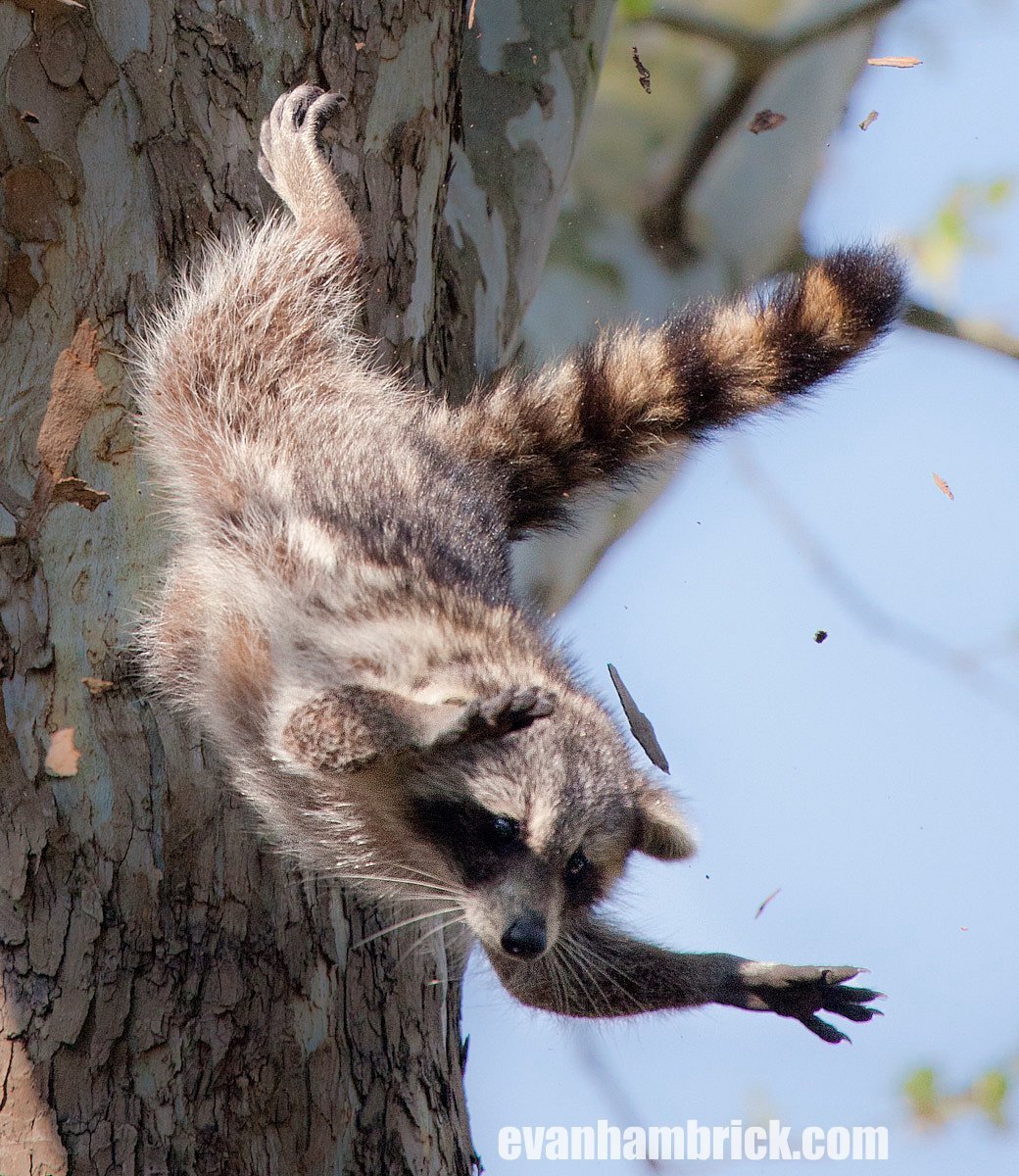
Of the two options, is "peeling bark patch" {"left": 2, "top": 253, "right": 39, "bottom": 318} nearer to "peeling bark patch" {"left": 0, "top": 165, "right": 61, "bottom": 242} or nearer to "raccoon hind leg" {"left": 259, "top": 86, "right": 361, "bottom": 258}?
"peeling bark patch" {"left": 0, "top": 165, "right": 61, "bottom": 242}

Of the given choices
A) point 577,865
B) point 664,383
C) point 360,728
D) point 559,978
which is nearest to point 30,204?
point 360,728

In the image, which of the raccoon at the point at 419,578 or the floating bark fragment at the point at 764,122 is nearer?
the raccoon at the point at 419,578

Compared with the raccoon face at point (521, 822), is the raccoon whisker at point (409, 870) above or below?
below

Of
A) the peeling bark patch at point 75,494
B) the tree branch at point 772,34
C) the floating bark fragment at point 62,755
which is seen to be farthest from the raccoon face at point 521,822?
the tree branch at point 772,34

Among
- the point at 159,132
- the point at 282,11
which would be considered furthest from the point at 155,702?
the point at 282,11

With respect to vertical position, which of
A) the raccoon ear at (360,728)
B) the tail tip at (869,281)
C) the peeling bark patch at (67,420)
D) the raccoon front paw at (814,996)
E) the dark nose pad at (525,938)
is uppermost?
the peeling bark patch at (67,420)

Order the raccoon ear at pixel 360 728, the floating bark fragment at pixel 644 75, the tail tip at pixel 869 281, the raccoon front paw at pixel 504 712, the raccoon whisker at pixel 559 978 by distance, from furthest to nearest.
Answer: the floating bark fragment at pixel 644 75 < the tail tip at pixel 869 281 < the raccoon whisker at pixel 559 978 < the raccoon ear at pixel 360 728 < the raccoon front paw at pixel 504 712

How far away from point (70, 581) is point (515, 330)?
195 centimetres

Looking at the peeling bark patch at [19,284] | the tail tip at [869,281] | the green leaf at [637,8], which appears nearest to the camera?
the peeling bark patch at [19,284]

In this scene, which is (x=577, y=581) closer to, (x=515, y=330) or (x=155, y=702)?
(x=515, y=330)

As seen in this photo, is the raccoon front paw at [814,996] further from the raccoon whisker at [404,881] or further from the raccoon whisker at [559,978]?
the raccoon whisker at [404,881]

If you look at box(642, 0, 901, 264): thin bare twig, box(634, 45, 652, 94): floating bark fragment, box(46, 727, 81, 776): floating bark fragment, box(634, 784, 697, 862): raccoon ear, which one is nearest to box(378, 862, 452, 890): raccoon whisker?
box(634, 784, 697, 862): raccoon ear

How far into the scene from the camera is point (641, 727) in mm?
3279

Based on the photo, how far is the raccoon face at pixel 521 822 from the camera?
102 inches
